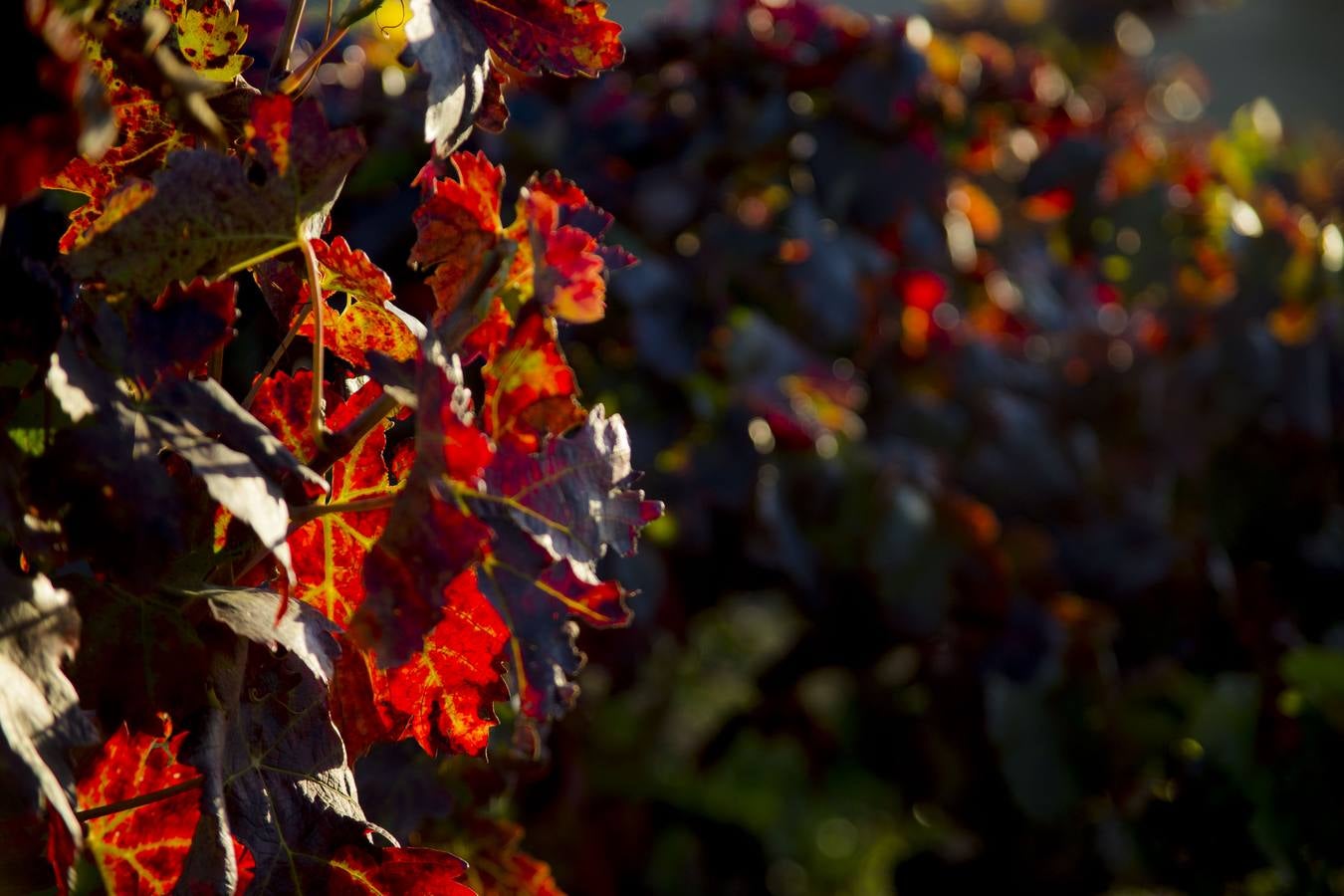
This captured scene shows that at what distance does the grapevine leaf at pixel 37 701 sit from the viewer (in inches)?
19.4

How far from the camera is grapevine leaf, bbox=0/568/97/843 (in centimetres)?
49

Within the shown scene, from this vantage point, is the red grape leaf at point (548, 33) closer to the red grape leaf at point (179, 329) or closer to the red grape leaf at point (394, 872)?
the red grape leaf at point (179, 329)

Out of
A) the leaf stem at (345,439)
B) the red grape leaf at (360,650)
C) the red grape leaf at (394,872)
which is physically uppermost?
the leaf stem at (345,439)

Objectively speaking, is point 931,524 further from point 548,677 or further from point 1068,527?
point 548,677

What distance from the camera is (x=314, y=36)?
7.16 feet

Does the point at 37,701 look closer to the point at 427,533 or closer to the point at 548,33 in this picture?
the point at 427,533

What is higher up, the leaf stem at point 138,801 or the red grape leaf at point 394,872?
the leaf stem at point 138,801

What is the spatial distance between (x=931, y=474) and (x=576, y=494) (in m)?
1.32

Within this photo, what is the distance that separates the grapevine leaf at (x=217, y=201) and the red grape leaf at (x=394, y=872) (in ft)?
0.95

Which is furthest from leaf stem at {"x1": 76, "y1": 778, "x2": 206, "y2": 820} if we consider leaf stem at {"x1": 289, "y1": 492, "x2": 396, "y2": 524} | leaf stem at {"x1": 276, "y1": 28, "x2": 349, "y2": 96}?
leaf stem at {"x1": 276, "y1": 28, "x2": 349, "y2": 96}

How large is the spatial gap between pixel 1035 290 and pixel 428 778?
5.60 ft

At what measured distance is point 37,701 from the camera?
527 mm

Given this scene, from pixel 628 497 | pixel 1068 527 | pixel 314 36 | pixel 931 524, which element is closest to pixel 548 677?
pixel 628 497

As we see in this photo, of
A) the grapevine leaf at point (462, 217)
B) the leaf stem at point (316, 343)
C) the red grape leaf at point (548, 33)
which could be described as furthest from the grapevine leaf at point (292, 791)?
the red grape leaf at point (548, 33)
